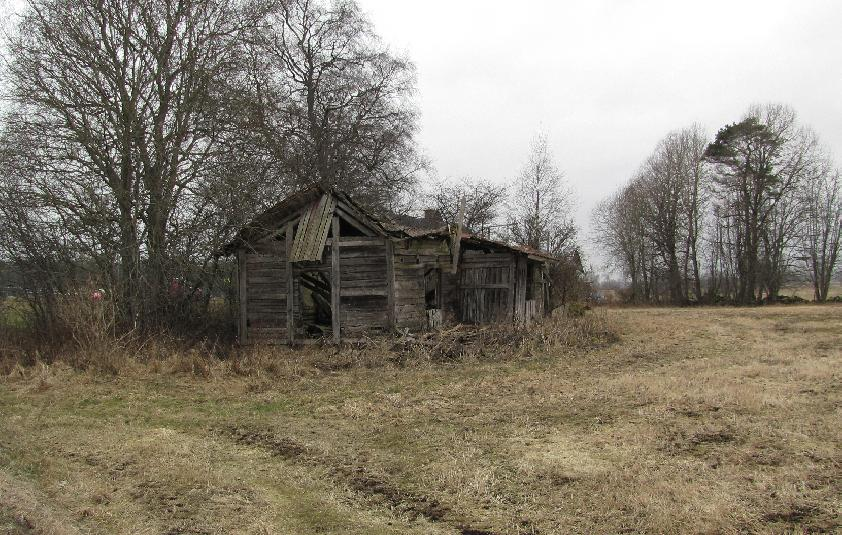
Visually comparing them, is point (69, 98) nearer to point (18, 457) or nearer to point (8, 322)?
point (8, 322)

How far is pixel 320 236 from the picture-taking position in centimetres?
1420

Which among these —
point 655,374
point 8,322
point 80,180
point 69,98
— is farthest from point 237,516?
point 8,322

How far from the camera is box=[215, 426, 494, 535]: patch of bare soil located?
495 cm

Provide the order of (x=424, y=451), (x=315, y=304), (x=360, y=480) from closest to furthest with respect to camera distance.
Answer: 1. (x=360, y=480)
2. (x=424, y=451)
3. (x=315, y=304)

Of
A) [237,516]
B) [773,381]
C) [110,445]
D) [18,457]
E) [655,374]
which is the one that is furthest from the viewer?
[655,374]

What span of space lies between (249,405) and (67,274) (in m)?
7.19

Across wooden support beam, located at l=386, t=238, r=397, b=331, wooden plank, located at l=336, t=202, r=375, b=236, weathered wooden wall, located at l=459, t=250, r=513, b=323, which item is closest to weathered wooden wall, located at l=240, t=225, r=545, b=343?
wooden support beam, located at l=386, t=238, r=397, b=331

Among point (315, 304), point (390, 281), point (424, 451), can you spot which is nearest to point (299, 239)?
point (390, 281)

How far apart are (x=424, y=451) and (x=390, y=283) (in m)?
7.99

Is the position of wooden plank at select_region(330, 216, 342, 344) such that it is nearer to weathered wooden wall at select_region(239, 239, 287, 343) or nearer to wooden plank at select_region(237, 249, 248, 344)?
weathered wooden wall at select_region(239, 239, 287, 343)

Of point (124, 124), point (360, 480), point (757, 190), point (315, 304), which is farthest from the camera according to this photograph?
point (757, 190)

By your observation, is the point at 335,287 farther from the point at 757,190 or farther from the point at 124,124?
the point at 757,190

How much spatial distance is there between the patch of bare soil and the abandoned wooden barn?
694 centimetres

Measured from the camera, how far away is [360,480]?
19.0 feet
